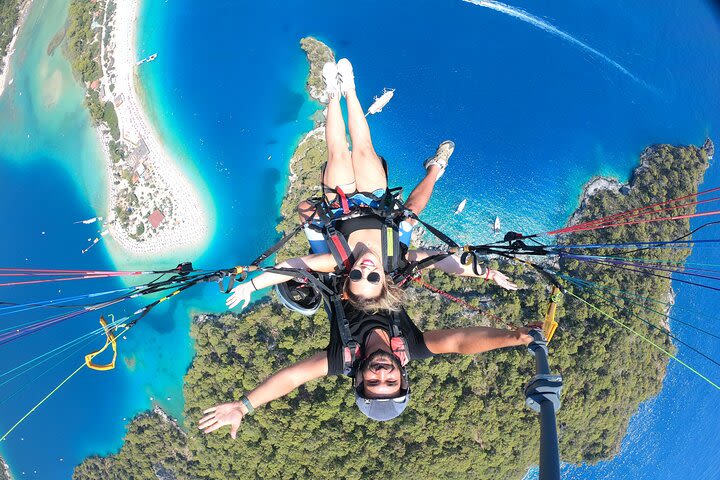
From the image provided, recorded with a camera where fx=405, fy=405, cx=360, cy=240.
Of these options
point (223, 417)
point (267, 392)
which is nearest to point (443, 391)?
point (267, 392)

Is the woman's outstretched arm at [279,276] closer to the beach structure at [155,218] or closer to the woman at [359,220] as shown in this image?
the woman at [359,220]

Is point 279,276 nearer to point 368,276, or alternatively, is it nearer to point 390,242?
point 368,276

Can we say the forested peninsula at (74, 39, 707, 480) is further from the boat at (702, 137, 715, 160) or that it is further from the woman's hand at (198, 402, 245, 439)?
the woman's hand at (198, 402, 245, 439)

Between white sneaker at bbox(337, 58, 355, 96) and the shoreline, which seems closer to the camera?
white sneaker at bbox(337, 58, 355, 96)

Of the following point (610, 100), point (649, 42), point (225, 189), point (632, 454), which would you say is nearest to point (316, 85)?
point (225, 189)

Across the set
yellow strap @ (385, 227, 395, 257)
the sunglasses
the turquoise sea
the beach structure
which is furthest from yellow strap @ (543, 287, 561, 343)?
the beach structure

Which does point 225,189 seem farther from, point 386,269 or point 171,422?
point 386,269
